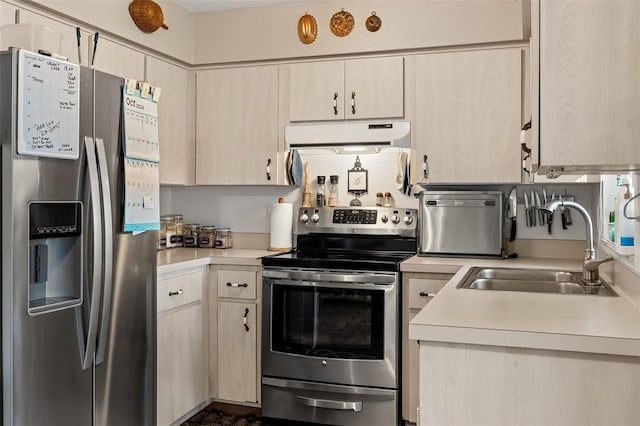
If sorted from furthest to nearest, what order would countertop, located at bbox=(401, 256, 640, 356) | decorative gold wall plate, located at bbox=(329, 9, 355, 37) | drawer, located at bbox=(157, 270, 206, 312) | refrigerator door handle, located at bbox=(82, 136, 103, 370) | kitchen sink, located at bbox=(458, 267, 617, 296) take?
decorative gold wall plate, located at bbox=(329, 9, 355, 37)
drawer, located at bbox=(157, 270, 206, 312)
kitchen sink, located at bbox=(458, 267, 617, 296)
refrigerator door handle, located at bbox=(82, 136, 103, 370)
countertop, located at bbox=(401, 256, 640, 356)

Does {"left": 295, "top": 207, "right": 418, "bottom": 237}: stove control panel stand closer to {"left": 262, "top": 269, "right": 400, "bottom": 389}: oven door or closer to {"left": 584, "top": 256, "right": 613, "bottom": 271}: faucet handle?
{"left": 262, "top": 269, "right": 400, "bottom": 389}: oven door

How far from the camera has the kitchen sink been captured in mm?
2320

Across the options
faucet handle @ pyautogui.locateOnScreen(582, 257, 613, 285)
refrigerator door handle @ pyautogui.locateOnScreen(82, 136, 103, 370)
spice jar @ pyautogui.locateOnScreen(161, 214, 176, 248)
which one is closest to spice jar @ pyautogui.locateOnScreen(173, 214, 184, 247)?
spice jar @ pyautogui.locateOnScreen(161, 214, 176, 248)

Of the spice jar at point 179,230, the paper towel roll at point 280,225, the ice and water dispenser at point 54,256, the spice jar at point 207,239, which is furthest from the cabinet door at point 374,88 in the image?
the ice and water dispenser at point 54,256

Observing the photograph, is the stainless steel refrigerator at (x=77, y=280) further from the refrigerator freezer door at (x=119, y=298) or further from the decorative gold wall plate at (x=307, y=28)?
the decorative gold wall plate at (x=307, y=28)

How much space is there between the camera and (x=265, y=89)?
3621 mm

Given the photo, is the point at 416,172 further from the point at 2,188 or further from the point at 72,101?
the point at 2,188

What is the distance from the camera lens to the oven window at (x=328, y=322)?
304cm

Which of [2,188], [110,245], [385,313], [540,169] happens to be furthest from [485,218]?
[2,188]

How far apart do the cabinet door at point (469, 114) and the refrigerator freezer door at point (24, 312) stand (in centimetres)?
191

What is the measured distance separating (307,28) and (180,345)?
1873 mm

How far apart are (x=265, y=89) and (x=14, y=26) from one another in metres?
1.59

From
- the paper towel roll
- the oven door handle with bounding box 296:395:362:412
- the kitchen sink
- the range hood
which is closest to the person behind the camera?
the kitchen sink

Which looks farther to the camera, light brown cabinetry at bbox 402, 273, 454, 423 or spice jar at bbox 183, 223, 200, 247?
spice jar at bbox 183, 223, 200, 247
